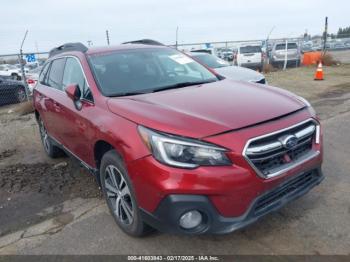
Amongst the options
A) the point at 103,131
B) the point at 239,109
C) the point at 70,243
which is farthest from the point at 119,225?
the point at 239,109

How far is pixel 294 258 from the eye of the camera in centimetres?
288

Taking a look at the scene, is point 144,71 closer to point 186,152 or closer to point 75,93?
point 75,93

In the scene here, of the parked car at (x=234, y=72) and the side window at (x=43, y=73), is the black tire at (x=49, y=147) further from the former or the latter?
the parked car at (x=234, y=72)

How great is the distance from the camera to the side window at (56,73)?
4.85 m

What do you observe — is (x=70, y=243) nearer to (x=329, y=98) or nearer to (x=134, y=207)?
(x=134, y=207)

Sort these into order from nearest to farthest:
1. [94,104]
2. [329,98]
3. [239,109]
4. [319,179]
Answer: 1. [239,109]
2. [319,179]
3. [94,104]
4. [329,98]

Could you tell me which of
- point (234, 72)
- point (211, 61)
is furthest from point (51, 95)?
point (211, 61)

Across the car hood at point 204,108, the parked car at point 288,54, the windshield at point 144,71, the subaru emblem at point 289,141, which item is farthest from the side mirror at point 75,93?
the parked car at point 288,54

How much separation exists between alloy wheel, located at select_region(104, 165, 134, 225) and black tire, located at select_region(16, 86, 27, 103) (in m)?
11.5

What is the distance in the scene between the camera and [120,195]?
3354 millimetres

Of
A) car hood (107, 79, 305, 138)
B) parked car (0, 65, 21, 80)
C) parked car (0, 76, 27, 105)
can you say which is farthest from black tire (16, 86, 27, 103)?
parked car (0, 65, 21, 80)

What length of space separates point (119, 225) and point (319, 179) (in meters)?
1.91

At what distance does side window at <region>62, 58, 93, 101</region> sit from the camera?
3822 mm

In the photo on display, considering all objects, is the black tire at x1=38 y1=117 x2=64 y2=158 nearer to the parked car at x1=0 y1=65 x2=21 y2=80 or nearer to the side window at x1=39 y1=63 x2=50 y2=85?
the side window at x1=39 y1=63 x2=50 y2=85
